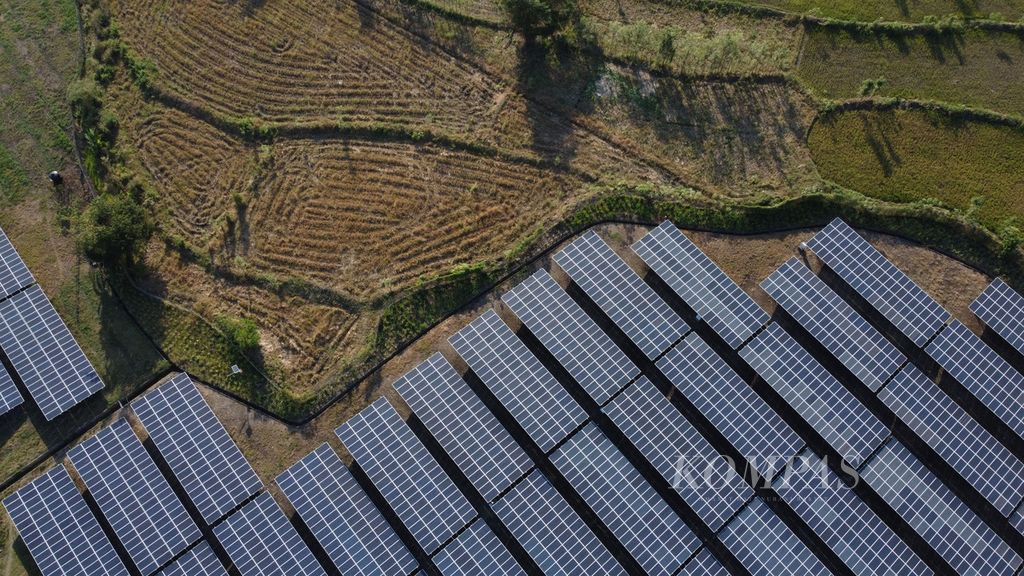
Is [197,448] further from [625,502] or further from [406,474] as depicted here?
[625,502]

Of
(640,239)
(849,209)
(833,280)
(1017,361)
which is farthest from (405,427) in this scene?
(1017,361)

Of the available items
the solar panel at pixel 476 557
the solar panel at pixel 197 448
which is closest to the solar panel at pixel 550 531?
the solar panel at pixel 476 557

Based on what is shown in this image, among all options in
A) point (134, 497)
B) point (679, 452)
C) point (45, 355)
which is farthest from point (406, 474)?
point (45, 355)

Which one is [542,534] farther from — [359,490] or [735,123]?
[735,123]

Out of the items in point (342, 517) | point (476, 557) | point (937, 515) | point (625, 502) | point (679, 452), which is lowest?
point (342, 517)

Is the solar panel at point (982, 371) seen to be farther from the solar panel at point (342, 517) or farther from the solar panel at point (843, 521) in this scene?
the solar panel at point (342, 517)
